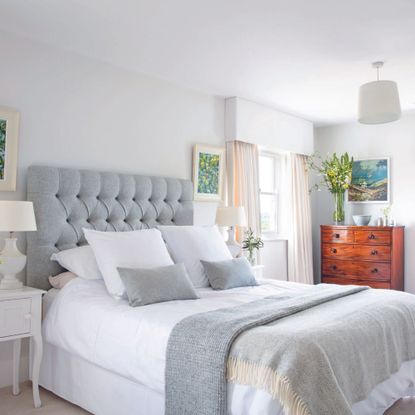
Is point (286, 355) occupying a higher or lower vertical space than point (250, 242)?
lower

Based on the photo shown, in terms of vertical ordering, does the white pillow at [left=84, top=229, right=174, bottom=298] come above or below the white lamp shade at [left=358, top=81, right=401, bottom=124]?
below

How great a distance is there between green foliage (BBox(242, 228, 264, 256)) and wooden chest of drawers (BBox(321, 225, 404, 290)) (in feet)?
4.04

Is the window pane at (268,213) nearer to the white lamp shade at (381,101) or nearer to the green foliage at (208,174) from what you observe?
the green foliage at (208,174)

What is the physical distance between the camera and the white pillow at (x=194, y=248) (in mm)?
3420

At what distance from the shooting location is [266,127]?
5254 millimetres

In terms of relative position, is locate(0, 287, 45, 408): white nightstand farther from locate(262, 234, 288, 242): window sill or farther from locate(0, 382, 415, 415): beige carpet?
locate(262, 234, 288, 242): window sill

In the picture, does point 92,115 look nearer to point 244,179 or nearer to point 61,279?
point 61,279

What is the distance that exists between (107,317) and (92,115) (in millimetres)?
1827

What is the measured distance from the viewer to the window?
579 cm

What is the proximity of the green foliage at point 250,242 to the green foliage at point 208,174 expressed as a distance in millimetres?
583

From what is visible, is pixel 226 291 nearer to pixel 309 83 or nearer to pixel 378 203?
pixel 309 83

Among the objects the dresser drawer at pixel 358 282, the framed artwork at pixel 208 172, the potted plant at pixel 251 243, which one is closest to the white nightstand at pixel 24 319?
the framed artwork at pixel 208 172

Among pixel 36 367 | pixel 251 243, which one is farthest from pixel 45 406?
pixel 251 243

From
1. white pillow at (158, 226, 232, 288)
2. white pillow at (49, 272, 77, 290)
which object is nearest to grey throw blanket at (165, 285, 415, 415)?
white pillow at (158, 226, 232, 288)
